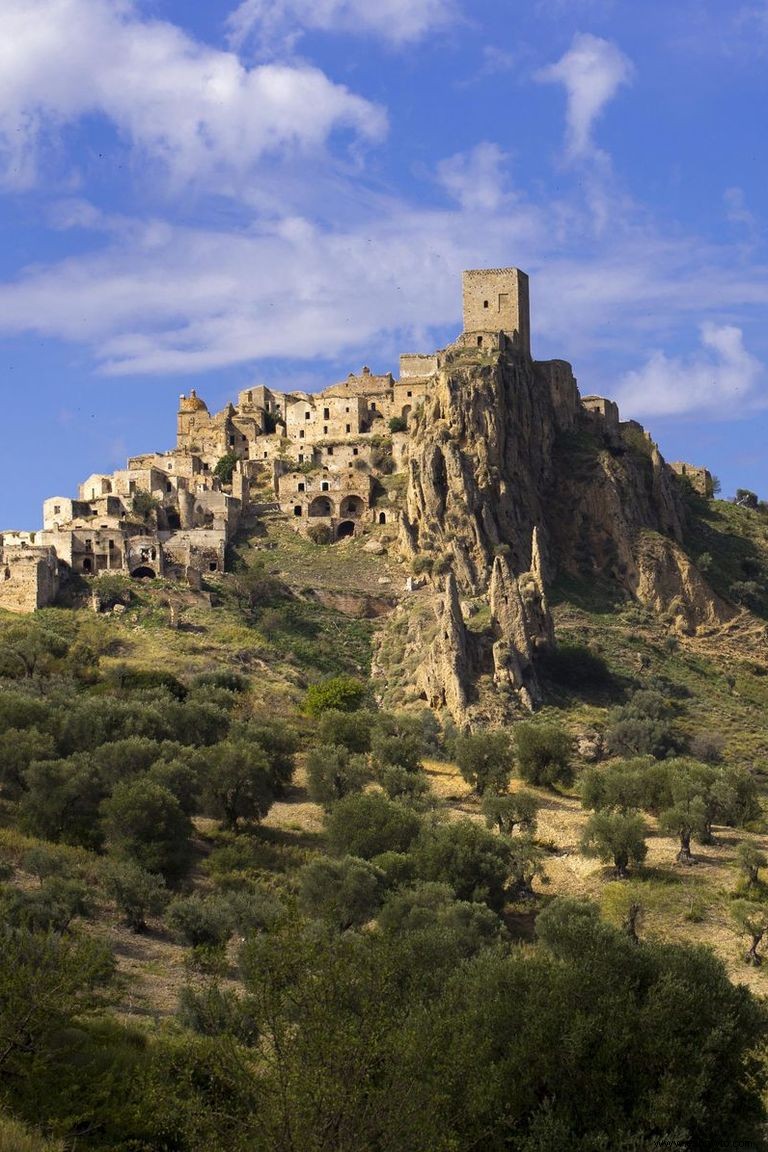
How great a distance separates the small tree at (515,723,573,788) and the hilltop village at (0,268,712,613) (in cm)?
2990

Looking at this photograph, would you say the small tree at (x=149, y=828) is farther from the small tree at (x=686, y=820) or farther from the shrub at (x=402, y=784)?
the small tree at (x=686, y=820)

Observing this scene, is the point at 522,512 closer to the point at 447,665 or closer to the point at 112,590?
the point at 447,665

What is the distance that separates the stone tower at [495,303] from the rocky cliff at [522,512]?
2748 millimetres

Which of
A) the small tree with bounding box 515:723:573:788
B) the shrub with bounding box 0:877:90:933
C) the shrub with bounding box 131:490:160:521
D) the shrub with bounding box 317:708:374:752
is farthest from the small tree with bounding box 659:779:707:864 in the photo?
the shrub with bounding box 131:490:160:521

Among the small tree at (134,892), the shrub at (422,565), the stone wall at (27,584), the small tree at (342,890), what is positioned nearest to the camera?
the small tree at (134,892)

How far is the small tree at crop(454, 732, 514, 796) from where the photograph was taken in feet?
178

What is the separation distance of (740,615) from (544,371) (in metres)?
20.2

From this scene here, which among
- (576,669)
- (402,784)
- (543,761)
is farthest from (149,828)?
(576,669)

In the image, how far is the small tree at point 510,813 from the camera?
4891cm

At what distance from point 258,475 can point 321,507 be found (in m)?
6.57

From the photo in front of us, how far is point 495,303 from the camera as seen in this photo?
96.6m

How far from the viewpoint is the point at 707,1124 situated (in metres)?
23.1

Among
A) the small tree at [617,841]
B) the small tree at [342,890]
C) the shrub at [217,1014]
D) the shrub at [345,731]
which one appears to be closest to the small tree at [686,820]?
the small tree at [617,841]

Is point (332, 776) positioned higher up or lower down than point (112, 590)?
lower down
